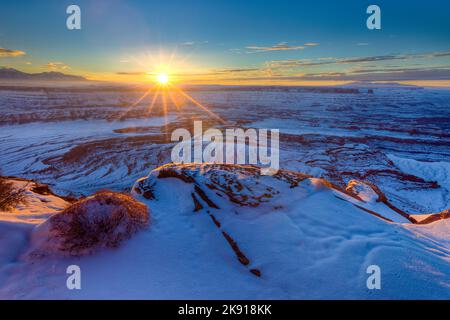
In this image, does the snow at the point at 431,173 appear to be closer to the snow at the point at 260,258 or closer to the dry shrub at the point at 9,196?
the snow at the point at 260,258

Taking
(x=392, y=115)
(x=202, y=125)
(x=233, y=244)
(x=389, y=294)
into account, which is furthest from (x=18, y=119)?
(x=392, y=115)

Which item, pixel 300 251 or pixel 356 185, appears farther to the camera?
pixel 356 185

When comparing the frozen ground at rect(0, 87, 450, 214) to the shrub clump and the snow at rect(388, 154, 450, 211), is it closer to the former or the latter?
the snow at rect(388, 154, 450, 211)

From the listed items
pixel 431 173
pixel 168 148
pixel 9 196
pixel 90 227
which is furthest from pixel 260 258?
pixel 431 173

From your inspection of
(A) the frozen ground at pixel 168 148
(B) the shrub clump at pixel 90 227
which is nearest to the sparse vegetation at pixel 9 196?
(B) the shrub clump at pixel 90 227

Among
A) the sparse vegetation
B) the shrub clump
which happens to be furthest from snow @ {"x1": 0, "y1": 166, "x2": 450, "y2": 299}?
the sparse vegetation

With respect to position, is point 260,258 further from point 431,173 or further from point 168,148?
point 431,173

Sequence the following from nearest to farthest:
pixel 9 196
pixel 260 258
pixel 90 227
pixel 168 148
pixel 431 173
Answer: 1. pixel 260 258
2. pixel 90 227
3. pixel 9 196
4. pixel 431 173
5. pixel 168 148

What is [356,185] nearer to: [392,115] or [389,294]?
[389,294]
